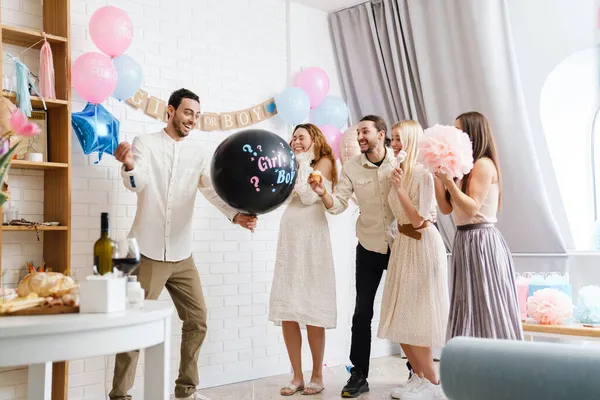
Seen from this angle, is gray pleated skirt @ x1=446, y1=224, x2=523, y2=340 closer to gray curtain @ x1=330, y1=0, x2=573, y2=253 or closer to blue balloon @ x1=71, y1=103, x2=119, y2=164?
gray curtain @ x1=330, y1=0, x2=573, y2=253

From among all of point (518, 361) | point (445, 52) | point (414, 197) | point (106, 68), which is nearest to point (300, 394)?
point (414, 197)

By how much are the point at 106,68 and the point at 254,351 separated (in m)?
2.15

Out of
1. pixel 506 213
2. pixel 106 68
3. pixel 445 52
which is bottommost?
pixel 506 213

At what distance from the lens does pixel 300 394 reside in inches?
150

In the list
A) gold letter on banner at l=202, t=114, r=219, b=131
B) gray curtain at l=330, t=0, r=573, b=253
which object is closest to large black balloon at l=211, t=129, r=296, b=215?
gold letter on banner at l=202, t=114, r=219, b=131

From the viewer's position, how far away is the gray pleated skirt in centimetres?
284

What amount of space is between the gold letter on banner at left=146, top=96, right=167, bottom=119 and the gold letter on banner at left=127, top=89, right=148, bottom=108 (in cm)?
4

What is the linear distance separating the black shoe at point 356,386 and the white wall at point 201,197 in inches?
32.5

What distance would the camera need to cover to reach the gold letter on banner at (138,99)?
3.79 metres

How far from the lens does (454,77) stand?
A: 14.2 feet

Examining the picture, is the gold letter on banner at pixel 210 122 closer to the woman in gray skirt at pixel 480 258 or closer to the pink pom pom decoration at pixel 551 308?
the woman in gray skirt at pixel 480 258

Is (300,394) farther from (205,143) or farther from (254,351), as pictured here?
(205,143)

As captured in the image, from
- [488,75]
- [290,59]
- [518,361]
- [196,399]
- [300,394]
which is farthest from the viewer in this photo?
[290,59]

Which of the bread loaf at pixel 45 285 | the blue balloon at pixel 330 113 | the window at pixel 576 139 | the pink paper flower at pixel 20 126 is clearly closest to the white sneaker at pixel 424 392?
the window at pixel 576 139
